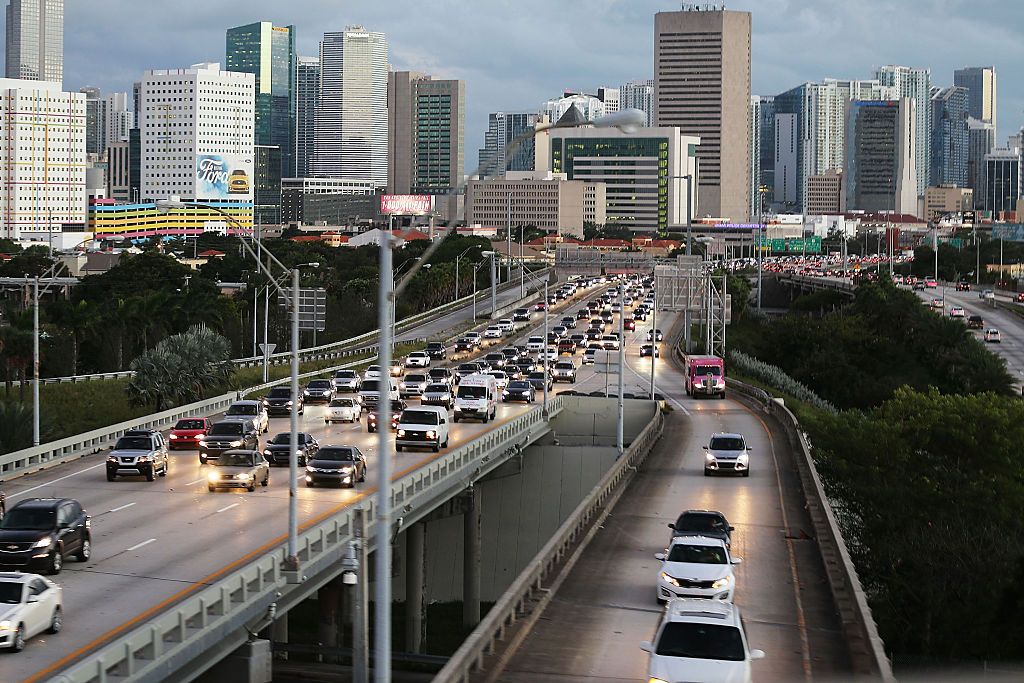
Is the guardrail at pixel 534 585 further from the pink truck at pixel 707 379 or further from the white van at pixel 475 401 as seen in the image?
the pink truck at pixel 707 379

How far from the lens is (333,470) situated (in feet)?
140

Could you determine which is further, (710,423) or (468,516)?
(710,423)

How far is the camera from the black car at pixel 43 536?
28.8m

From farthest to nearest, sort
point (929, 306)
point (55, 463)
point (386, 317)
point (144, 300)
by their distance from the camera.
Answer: point (929, 306) → point (144, 300) → point (55, 463) → point (386, 317)

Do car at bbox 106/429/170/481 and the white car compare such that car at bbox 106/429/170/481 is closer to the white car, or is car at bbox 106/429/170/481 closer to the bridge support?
the bridge support

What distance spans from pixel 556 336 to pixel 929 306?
2027 inches

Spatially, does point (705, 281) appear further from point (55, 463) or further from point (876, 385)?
point (55, 463)

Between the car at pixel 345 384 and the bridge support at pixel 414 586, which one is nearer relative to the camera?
the bridge support at pixel 414 586

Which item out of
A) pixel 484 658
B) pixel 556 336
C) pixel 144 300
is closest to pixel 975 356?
pixel 556 336

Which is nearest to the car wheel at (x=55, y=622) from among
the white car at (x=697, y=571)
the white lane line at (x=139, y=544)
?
the white lane line at (x=139, y=544)

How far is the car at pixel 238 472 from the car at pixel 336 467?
1364mm

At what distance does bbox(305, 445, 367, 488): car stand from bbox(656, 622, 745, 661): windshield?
21.6 m

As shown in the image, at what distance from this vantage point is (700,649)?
21.7 m

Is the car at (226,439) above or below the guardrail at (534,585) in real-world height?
above
